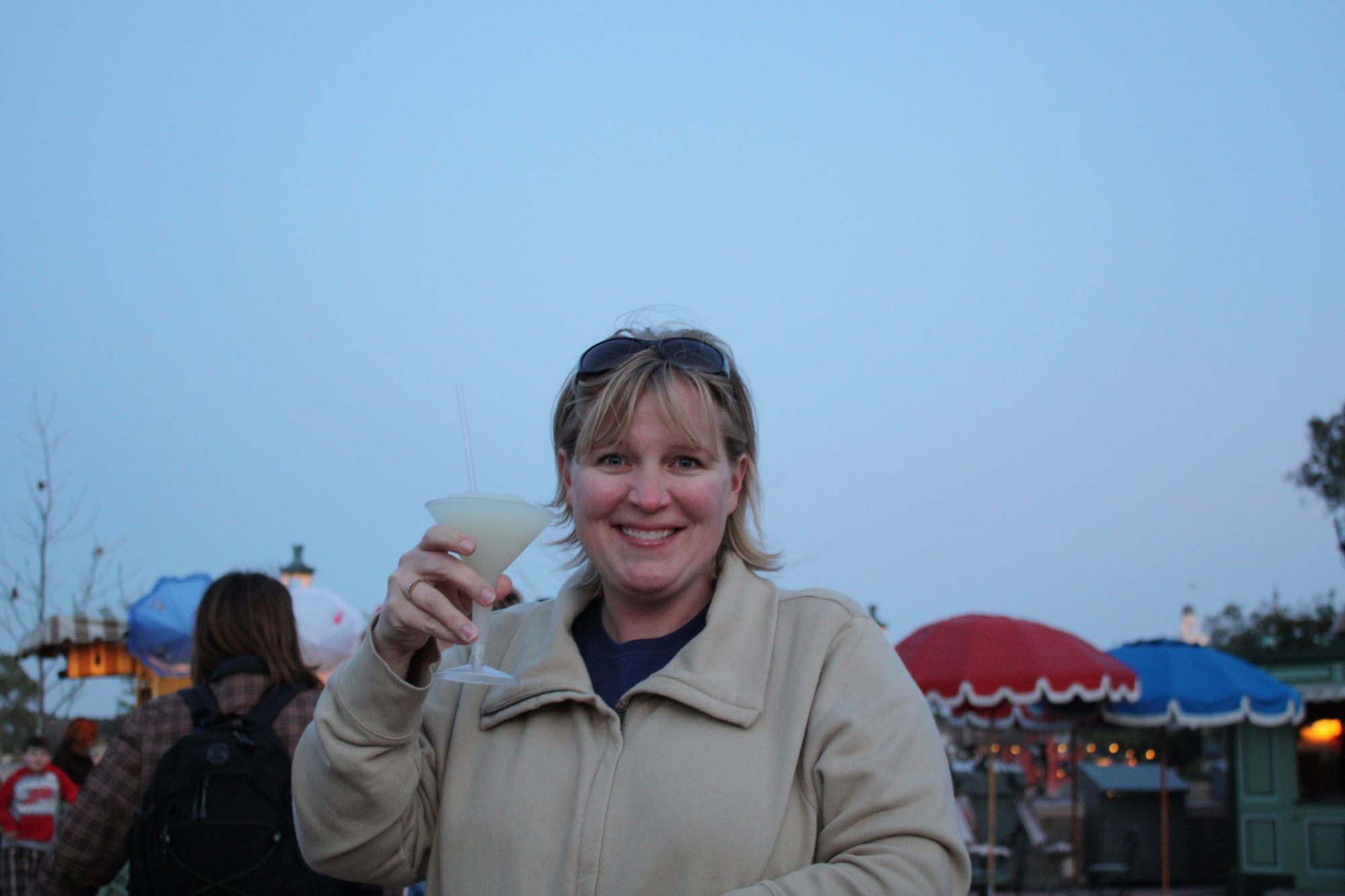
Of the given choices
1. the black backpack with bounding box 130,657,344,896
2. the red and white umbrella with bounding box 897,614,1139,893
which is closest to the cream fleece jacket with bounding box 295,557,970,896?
the black backpack with bounding box 130,657,344,896

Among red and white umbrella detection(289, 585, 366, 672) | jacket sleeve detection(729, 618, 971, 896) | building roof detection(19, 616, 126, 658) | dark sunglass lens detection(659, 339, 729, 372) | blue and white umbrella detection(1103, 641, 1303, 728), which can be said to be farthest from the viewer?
blue and white umbrella detection(1103, 641, 1303, 728)

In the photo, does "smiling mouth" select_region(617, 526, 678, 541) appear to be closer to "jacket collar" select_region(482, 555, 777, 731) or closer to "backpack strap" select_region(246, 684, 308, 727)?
"jacket collar" select_region(482, 555, 777, 731)

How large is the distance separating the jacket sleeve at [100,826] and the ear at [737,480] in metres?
1.92

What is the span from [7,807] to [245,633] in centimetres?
545

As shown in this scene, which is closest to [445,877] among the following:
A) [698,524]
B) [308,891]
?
[698,524]

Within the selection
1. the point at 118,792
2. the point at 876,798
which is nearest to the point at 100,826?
Answer: the point at 118,792

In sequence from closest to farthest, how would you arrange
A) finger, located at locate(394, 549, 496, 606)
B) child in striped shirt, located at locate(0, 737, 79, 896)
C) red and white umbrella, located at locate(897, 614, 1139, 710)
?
finger, located at locate(394, 549, 496, 606) < child in striped shirt, located at locate(0, 737, 79, 896) < red and white umbrella, located at locate(897, 614, 1139, 710)

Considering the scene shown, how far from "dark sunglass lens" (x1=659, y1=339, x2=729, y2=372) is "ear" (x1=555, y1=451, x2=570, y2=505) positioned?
269 mm

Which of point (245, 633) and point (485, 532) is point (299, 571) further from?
point (485, 532)

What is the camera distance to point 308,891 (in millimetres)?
2678

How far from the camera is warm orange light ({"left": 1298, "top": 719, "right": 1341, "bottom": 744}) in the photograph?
13.7m

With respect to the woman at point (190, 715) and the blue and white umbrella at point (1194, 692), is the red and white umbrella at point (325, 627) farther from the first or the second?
the blue and white umbrella at point (1194, 692)

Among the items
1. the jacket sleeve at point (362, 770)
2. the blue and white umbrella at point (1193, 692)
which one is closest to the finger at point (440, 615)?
the jacket sleeve at point (362, 770)

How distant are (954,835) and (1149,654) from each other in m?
9.66
